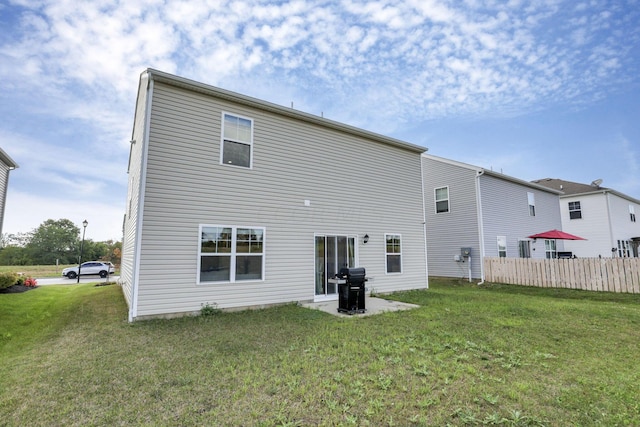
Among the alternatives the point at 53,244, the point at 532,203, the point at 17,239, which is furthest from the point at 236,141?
the point at 17,239

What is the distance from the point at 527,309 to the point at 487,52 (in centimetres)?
930

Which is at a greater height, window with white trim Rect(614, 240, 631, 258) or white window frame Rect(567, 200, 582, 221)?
white window frame Rect(567, 200, 582, 221)

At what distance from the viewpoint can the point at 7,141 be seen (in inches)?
532

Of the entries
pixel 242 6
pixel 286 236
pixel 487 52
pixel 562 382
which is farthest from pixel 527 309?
pixel 242 6

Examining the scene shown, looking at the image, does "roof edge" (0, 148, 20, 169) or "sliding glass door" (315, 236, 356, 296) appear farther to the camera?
"roof edge" (0, 148, 20, 169)

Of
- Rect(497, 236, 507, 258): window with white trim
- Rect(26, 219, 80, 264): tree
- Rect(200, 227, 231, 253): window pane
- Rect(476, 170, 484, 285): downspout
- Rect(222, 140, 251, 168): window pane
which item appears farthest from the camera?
Rect(26, 219, 80, 264): tree

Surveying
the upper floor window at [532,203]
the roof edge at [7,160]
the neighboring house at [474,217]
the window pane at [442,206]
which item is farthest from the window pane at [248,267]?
the upper floor window at [532,203]

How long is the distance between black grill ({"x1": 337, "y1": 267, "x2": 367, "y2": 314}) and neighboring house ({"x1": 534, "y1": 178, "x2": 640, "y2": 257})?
21.3m

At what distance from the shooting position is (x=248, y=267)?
752cm

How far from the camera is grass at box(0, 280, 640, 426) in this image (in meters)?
2.73

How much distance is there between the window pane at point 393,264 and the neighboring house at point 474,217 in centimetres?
561

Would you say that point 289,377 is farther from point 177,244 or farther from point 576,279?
point 576,279

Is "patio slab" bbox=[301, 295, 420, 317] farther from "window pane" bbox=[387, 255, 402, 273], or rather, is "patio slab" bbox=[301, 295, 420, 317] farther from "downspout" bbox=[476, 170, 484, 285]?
"downspout" bbox=[476, 170, 484, 285]

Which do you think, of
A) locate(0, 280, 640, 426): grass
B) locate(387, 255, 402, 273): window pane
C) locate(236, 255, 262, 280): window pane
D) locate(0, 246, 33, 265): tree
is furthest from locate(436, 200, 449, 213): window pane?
locate(0, 246, 33, 265): tree
